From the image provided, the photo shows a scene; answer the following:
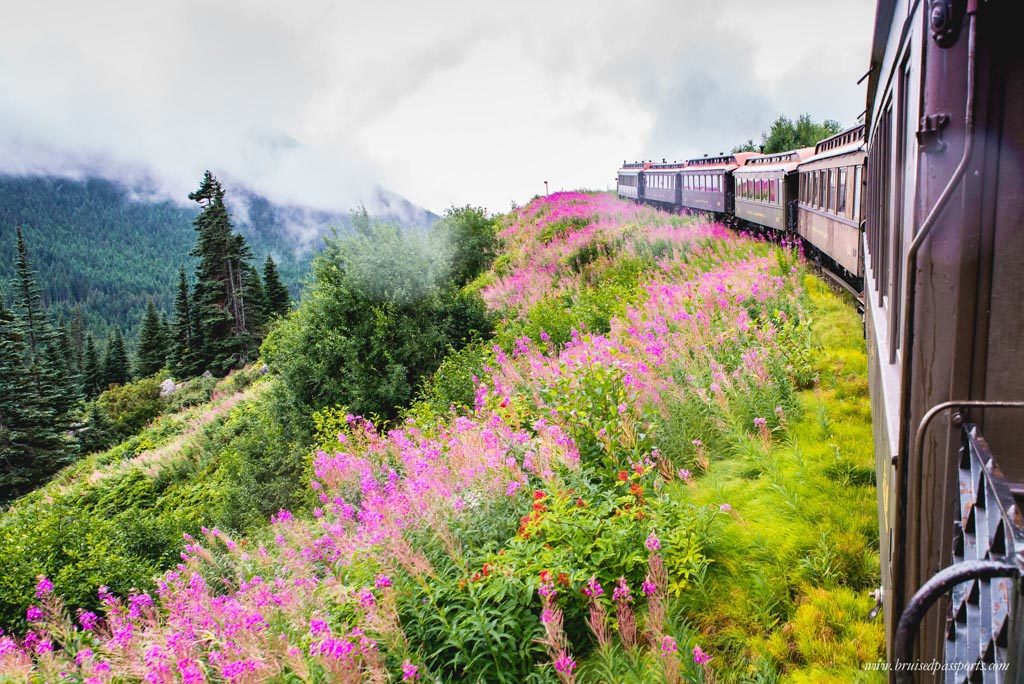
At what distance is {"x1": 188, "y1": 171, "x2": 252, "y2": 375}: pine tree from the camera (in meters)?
51.9

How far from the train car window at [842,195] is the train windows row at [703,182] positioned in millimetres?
14168

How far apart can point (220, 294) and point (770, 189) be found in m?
47.4

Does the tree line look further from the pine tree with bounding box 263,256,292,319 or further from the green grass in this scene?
the green grass

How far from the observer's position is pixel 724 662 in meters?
3.61

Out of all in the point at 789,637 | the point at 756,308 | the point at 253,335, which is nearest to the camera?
the point at 789,637

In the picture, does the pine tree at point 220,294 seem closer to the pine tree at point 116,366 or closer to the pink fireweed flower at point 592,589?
the pine tree at point 116,366

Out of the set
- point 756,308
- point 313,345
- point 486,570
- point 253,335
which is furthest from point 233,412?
point 253,335

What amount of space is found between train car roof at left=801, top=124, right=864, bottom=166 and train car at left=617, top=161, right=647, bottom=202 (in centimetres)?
2449

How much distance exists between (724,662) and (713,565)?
30.5 inches

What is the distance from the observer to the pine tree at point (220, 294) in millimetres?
51938

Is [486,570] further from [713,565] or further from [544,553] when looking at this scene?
[713,565]

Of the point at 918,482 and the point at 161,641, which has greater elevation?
the point at 918,482

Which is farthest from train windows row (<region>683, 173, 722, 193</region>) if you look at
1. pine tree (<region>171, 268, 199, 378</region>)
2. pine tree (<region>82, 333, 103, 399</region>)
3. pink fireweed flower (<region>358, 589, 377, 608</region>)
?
pine tree (<region>82, 333, 103, 399</region>)

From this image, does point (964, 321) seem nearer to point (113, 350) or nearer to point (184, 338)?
point (184, 338)
